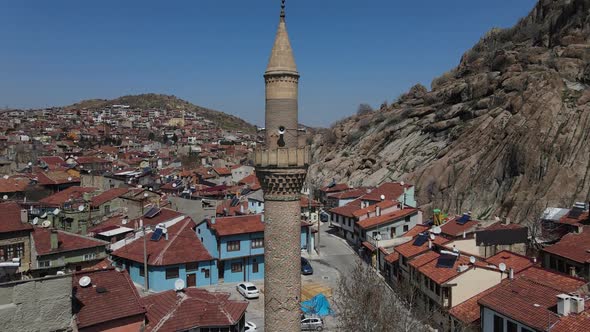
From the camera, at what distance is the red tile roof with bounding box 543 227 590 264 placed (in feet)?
82.6

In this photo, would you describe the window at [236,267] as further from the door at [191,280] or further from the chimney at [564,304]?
the chimney at [564,304]

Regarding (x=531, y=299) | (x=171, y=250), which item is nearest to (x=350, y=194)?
(x=171, y=250)

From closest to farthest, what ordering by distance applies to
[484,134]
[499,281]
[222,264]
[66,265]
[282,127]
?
1. [282,127]
2. [499,281]
3. [66,265]
4. [222,264]
5. [484,134]

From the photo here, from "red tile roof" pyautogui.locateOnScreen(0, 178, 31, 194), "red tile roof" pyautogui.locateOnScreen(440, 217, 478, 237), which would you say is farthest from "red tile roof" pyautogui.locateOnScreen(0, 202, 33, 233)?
"red tile roof" pyautogui.locateOnScreen(0, 178, 31, 194)

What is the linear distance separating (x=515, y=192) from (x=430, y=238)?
1729 cm

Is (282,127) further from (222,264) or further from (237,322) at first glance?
(222,264)

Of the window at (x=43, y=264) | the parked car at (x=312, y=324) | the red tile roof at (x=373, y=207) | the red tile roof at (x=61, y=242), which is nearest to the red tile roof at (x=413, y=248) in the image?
the parked car at (x=312, y=324)

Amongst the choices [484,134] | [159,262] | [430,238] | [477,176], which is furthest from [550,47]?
[159,262]

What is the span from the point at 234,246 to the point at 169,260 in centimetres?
514

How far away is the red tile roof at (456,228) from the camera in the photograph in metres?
34.7

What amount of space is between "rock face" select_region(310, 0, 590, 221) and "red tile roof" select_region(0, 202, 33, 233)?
38.6m

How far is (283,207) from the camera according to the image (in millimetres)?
17141

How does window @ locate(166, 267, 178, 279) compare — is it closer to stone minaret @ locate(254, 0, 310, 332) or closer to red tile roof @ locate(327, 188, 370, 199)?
stone minaret @ locate(254, 0, 310, 332)

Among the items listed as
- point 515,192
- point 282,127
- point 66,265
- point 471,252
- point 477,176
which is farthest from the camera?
point 477,176
